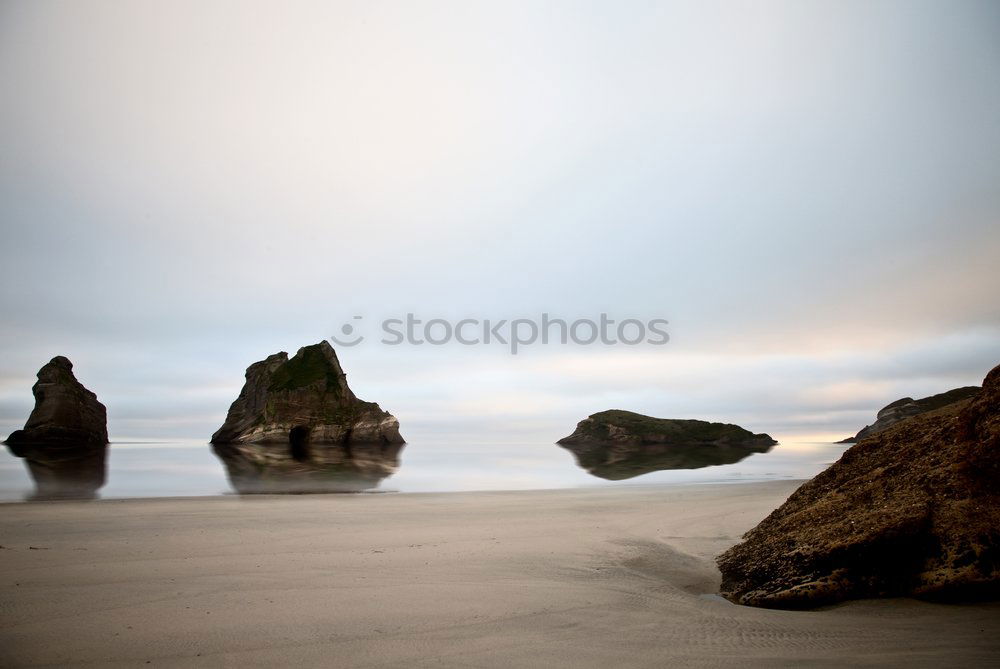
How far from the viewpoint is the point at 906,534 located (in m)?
4.83

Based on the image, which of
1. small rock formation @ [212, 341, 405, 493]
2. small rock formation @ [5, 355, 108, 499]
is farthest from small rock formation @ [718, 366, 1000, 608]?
small rock formation @ [5, 355, 108, 499]

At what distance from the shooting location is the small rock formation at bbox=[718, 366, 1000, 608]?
14.9 ft

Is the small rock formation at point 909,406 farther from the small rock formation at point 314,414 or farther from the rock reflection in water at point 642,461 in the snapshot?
the small rock formation at point 314,414

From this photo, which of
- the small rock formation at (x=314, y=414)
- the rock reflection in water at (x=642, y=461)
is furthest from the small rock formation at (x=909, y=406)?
the small rock formation at (x=314, y=414)

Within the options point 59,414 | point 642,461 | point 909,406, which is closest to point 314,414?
point 59,414

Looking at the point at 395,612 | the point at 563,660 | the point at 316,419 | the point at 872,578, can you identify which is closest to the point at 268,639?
the point at 395,612

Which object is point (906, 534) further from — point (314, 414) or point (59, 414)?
point (59, 414)

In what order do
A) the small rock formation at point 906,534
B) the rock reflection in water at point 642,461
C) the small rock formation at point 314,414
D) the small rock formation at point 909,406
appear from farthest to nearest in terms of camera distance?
the small rock formation at point 314,414 → the small rock formation at point 909,406 → the rock reflection in water at point 642,461 → the small rock formation at point 906,534

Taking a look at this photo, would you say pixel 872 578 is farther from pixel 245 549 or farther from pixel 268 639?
pixel 245 549

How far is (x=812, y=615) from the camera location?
15.0ft

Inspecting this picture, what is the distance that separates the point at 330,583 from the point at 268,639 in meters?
1.48

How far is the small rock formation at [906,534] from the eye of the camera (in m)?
4.54

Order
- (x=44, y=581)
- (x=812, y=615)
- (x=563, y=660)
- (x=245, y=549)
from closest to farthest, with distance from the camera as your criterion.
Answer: (x=563, y=660)
(x=812, y=615)
(x=44, y=581)
(x=245, y=549)

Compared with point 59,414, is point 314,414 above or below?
below
